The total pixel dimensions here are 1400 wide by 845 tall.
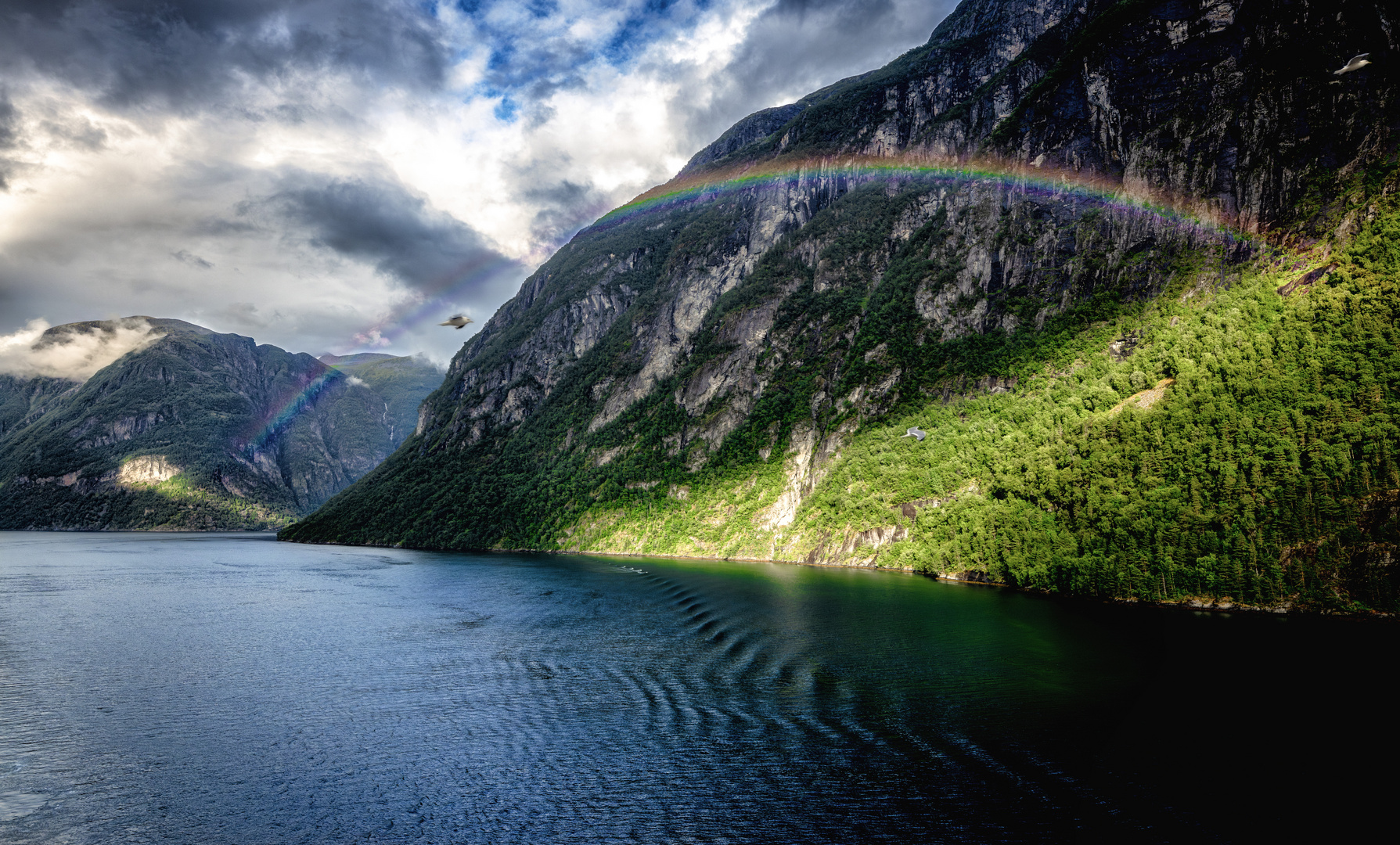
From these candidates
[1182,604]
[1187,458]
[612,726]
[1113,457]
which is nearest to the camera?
[612,726]

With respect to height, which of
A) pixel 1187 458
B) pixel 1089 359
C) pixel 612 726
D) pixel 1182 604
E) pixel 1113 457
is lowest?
pixel 612 726

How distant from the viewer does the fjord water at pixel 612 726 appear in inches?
926

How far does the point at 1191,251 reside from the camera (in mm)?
119250

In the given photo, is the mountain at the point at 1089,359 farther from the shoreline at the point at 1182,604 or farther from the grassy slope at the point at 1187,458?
the shoreline at the point at 1182,604

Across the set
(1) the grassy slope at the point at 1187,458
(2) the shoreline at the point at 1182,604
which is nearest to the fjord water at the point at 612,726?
(2) the shoreline at the point at 1182,604

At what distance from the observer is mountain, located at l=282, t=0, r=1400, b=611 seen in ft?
229

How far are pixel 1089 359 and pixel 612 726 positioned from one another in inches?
4514

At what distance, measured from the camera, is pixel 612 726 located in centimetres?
3325

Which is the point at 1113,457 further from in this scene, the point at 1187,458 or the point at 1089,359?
the point at 1089,359

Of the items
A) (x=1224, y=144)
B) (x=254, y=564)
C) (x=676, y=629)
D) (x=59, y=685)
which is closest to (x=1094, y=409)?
(x=1224, y=144)

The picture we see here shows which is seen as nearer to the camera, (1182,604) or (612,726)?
(612,726)

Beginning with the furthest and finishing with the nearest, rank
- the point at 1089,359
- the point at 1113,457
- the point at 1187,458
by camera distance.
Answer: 1. the point at 1089,359
2. the point at 1113,457
3. the point at 1187,458

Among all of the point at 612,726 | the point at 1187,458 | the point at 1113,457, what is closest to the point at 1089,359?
the point at 1113,457

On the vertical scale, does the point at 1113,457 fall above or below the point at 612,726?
above
